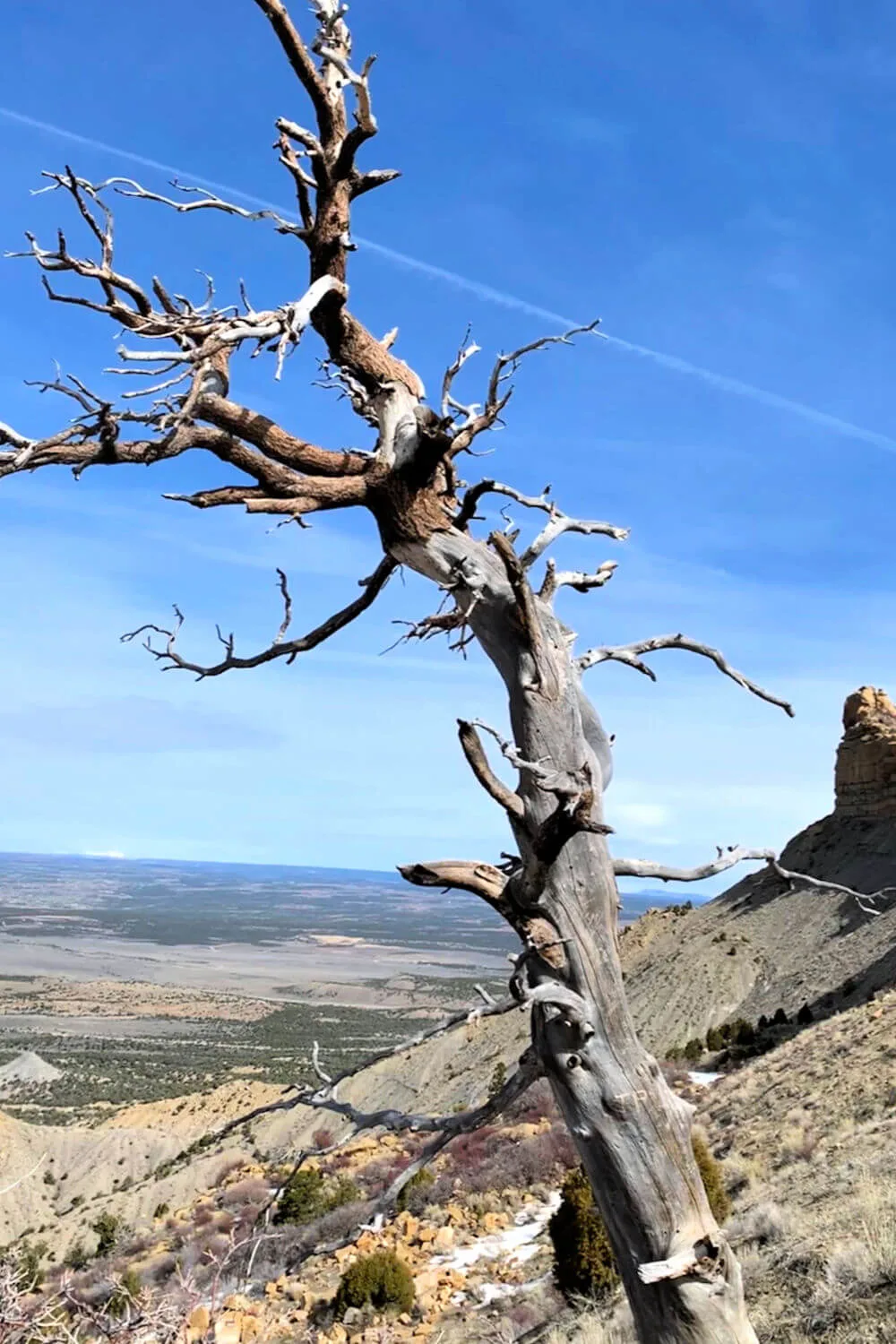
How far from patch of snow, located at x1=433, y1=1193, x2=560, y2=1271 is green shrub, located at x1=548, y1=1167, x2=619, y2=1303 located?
2.22 meters

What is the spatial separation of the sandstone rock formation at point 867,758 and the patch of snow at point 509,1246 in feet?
116

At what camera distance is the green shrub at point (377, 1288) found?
1098cm

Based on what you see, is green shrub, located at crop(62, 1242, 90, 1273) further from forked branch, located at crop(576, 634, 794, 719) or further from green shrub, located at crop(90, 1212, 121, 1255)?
forked branch, located at crop(576, 634, 794, 719)

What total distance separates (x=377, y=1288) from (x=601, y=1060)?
9.59 meters

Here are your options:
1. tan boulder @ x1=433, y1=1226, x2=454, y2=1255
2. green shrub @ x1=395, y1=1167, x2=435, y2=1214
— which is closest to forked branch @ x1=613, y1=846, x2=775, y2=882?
tan boulder @ x1=433, y1=1226, x2=454, y2=1255

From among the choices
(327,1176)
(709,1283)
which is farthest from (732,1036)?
(709,1283)

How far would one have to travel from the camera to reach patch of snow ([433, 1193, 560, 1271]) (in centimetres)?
1255

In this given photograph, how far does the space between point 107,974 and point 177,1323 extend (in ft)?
564

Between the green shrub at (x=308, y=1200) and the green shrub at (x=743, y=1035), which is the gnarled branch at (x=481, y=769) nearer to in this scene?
the green shrub at (x=308, y=1200)

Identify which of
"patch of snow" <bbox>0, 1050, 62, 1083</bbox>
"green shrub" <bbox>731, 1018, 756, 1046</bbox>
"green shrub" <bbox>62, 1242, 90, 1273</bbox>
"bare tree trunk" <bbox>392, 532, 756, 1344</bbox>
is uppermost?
"bare tree trunk" <bbox>392, 532, 756, 1344</bbox>

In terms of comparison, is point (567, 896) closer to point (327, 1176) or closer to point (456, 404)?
point (456, 404)

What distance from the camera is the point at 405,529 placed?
4.15 m

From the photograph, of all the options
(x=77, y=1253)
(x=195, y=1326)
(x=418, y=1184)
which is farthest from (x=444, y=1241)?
(x=77, y=1253)

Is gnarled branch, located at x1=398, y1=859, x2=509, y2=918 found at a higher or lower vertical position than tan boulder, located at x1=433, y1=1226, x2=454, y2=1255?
higher
